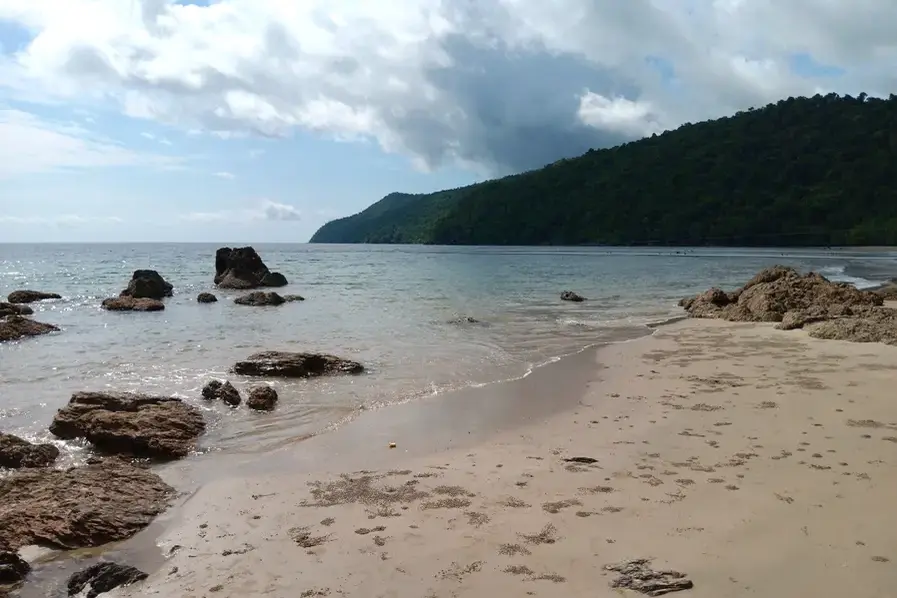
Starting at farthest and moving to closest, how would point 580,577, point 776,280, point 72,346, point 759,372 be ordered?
point 776,280 → point 72,346 → point 759,372 → point 580,577

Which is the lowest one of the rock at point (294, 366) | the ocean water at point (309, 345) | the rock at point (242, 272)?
the ocean water at point (309, 345)

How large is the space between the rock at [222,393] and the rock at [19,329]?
33.0 feet

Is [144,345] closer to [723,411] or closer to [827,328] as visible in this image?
[723,411]

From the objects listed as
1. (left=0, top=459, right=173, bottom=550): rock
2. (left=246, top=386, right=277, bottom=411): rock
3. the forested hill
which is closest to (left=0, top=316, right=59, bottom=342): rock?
Answer: (left=246, top=386, right=277, bottom=411): rock

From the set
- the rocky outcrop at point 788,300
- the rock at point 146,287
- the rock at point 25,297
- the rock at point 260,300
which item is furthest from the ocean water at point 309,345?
the rocky outcrop at point 788,300

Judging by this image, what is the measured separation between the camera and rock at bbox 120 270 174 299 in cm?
3027

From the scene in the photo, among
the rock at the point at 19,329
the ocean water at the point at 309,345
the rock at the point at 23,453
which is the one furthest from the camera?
the rock at the point at 19,329

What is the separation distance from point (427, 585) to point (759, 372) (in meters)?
9.18

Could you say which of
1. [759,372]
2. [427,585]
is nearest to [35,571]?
[427,585]

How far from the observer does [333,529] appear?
538 cm

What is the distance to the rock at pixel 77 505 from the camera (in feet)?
17.3

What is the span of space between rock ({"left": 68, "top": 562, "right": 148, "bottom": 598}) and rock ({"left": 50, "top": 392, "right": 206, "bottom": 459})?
3125 mm

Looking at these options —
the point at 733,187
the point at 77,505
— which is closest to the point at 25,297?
the point at 77,505

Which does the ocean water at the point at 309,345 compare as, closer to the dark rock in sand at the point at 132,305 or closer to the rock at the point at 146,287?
the dark rock in sand at the point at 132,305
